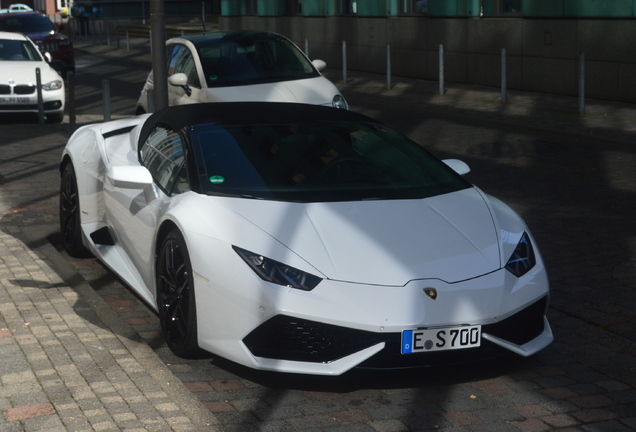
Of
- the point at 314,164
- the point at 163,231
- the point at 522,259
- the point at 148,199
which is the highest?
the point at 314,164

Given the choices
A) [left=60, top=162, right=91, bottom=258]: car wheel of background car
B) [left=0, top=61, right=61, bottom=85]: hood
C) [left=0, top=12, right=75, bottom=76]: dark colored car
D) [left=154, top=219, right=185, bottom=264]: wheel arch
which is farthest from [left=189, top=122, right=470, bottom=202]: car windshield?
[left=0, top=12, right=75, bottom=76]: dark colored car

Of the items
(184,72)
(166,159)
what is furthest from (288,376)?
(184,72)

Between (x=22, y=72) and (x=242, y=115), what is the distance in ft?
40.3

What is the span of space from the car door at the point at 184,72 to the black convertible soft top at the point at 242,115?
19.7ft

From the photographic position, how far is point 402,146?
21.6 ft

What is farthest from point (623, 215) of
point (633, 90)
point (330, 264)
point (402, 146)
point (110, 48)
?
point (110, 48)

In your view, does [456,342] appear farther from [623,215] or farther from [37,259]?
[623,215]

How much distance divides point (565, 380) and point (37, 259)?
422cm

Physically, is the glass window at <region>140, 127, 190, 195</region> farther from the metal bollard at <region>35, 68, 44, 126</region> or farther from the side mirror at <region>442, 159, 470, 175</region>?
the metal bollard at <region>35, 68, 44, 126</region>

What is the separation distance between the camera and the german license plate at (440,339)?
16.4ft

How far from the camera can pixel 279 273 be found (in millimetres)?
5082

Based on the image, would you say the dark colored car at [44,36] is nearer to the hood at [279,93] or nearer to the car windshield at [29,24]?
the car windshield at [29,24]

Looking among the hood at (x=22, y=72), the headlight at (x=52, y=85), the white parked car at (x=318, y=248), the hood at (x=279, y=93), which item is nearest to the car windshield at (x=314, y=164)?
the white parked car at (x=318, y=248)

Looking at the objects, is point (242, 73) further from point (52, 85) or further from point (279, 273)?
point (279, 273)
